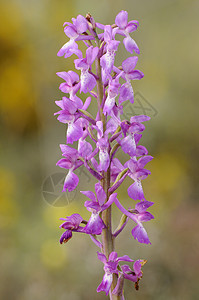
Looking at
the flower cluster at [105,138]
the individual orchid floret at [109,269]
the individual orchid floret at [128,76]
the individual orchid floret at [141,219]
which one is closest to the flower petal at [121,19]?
the flower cluster at [105,138]

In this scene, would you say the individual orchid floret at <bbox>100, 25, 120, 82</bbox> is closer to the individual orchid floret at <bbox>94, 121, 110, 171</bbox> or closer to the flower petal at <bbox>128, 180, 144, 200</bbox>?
the individual orchid floret at <bbox>94, 121, 110, 171</bbox>

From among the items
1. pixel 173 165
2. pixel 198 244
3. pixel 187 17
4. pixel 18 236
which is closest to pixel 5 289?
pixel 18 236

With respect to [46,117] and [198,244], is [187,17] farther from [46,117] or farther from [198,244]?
[198,244]

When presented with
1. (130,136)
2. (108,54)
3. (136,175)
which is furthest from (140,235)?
(108,54)

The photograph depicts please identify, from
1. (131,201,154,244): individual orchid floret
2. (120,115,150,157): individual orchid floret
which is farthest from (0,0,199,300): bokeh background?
(120,115,150,157): individual orchid floret

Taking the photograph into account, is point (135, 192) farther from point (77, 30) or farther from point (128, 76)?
point (77, 30)

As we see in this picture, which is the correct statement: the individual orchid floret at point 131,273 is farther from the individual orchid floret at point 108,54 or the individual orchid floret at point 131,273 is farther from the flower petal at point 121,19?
the flower petal at point 121,19
